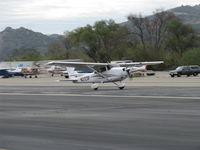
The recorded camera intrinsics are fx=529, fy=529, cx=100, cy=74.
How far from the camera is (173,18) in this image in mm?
131000

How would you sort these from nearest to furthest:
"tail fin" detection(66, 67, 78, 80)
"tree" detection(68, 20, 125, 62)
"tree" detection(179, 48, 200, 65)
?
1. "tail fin" detection(66, 67, 78, 80)
2. "tree" detection(179, 48, 200, 65)
3. "tree" detection(68, 20, 125, 62)

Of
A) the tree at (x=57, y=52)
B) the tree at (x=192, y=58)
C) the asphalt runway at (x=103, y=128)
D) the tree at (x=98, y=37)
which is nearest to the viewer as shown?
the asphalt runway at (x=103, y=128)

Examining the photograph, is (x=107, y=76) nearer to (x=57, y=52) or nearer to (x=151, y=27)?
(x=151, y=27)

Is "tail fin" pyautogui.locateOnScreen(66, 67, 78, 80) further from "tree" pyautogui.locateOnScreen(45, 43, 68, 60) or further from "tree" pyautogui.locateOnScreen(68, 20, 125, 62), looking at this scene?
"tree" pyautogui.locateOnScreen(45, 43, 68, 60)

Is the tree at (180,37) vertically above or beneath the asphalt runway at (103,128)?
above

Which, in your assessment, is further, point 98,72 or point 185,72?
point 185,72

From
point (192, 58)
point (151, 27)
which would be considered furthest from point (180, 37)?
point (192, 58)

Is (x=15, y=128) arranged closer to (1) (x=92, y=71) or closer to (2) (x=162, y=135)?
(2) (x=162, y=135)

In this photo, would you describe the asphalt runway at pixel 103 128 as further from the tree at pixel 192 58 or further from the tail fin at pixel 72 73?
the tree at pixel 192 58

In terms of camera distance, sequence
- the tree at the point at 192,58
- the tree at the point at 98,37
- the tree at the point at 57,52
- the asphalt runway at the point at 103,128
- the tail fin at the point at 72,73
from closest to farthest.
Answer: the asphalt runway at the point at 103,128, the tail fin at the point at 72,73, the tree at the point at 192,58, the tree at the point at 98,37, the tree at the point at 57,52

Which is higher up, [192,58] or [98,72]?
[98,72]

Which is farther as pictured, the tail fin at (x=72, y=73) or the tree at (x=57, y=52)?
the tree at (x=57, y=52)

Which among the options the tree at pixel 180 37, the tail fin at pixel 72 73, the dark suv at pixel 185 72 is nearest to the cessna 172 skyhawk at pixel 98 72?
the tail fin at pixel 72 73

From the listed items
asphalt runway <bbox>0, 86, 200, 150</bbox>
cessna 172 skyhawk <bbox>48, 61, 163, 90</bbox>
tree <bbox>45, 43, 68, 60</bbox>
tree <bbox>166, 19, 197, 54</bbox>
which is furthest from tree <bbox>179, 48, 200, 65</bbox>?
tree <bbox>45, 43, 68, 60</bbox>
